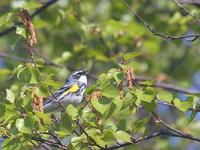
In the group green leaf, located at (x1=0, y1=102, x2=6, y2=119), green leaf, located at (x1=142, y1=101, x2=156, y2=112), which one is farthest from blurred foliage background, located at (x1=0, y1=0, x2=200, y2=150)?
green leaf, located at (x1=142, y1=101, x2=156, y2=112)

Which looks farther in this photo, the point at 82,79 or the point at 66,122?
the point at 82,79

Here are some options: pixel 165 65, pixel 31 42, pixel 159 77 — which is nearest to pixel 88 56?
pixel 159 77

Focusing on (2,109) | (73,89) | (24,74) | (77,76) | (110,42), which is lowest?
(110,42)

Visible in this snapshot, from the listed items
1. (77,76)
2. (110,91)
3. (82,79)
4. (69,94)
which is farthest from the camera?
(77,76)

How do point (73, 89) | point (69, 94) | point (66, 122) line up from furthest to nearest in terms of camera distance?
point (73, 89)
point (69, 94)
point (66, 122)

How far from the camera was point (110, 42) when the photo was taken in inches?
377

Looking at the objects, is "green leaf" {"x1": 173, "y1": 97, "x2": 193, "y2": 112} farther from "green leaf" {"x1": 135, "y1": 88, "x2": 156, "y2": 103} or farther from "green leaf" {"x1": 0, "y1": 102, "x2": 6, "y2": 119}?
"green leaf" {"x1": 0, "y1": 102, "x2": 6, "y2": 119}

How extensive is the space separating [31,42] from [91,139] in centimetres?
76

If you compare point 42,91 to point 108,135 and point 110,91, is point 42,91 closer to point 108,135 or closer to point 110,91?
point 110,91

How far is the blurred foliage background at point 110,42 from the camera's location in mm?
8664

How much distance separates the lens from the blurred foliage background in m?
8.66

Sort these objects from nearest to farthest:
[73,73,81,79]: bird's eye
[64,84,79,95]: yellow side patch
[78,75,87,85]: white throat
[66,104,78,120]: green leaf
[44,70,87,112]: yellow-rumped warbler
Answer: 1. [66,104,78,120]: green leaf
2. [44,70,87,112]: yellow-rumped warbler
3. [64,84,79,95]: yellow side patch
4. [78,75,87,85]: white throat
5. [73,73,81,79]: bird's eye

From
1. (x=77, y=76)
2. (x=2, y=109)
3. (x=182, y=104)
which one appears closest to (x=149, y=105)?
(x=182, y=104)

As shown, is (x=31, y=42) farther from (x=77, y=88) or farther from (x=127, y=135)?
(x=77, y=88)
